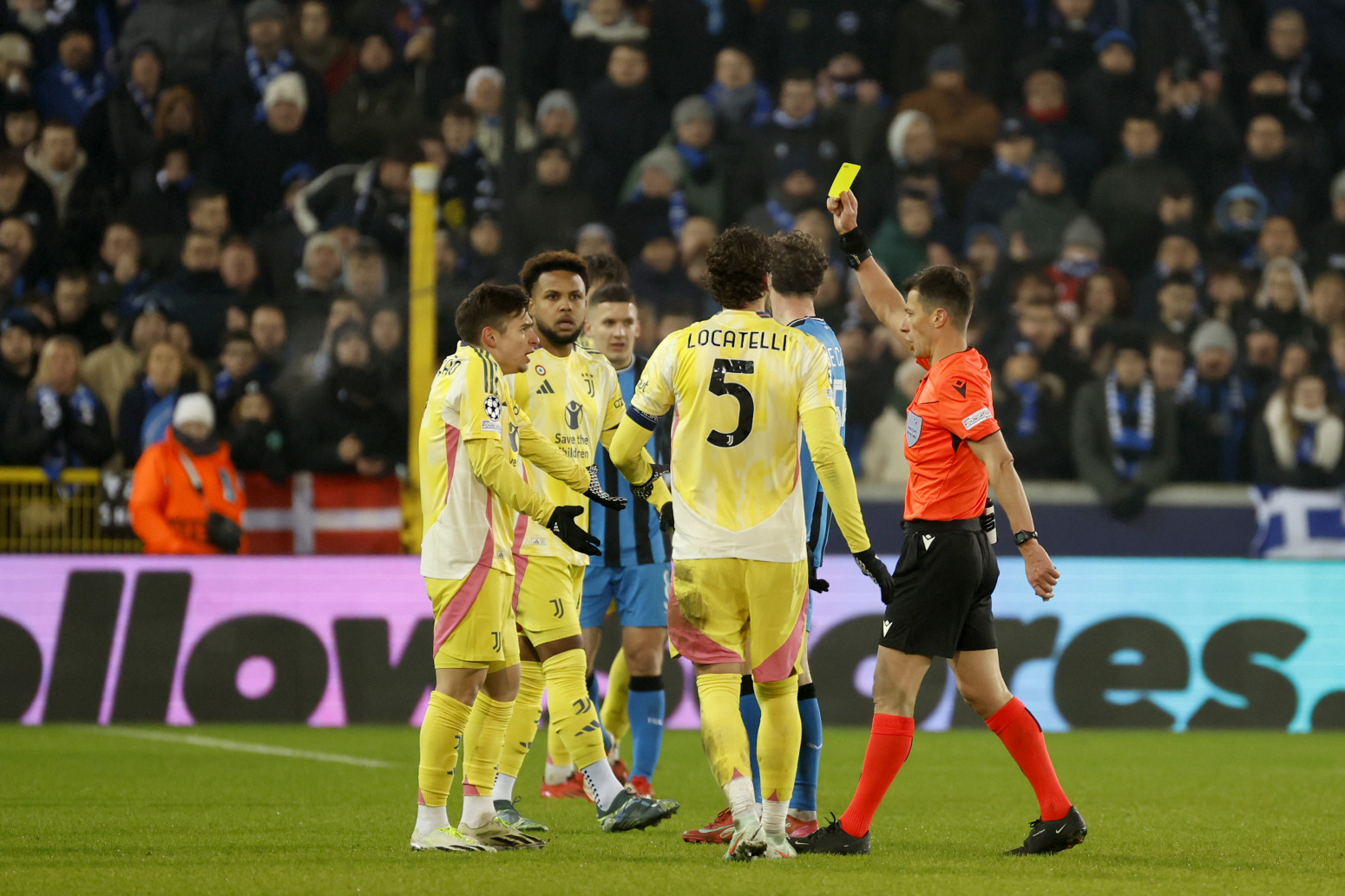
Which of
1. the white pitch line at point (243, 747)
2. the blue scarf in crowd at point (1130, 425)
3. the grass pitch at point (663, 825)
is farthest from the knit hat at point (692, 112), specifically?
the white pitch line at point (243, 747)

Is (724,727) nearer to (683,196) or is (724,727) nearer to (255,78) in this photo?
(683,196)

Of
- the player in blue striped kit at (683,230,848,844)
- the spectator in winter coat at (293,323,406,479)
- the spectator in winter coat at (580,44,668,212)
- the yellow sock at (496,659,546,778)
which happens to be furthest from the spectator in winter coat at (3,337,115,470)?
the player in blue striped kit at (683,230,848,844)

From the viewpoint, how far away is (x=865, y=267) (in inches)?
265

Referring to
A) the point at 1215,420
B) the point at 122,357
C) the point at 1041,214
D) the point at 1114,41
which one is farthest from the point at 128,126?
the point at 1215,420

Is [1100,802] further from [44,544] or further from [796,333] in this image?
[44,544]

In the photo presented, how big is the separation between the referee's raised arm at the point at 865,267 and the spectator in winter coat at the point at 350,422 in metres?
6.85

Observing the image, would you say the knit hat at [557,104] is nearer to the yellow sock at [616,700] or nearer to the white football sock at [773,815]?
the yellow sock at [616,700]

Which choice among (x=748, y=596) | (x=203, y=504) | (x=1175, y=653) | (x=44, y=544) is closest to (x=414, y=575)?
(x=203, y=504)

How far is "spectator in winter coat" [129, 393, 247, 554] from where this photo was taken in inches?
473

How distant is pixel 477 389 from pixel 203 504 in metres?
6.51

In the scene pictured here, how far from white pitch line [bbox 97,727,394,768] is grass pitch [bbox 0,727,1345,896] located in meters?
0.08

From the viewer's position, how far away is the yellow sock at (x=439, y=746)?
242 inches

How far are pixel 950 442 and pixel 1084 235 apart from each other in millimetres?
9543

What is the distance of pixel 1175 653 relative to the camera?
1187 cm
